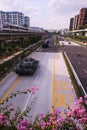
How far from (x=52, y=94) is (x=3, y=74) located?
725cm

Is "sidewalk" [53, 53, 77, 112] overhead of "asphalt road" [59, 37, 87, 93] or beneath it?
beneath

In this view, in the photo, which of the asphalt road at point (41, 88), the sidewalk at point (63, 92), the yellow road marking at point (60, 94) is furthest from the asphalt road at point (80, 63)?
the yellow road marking at point (60, 94)

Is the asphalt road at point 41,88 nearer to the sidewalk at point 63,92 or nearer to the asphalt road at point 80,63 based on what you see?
the sidewalk at point 63,92

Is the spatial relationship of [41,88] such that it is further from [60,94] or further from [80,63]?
[80,63]

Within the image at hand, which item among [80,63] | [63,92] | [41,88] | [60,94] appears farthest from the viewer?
[80,63]

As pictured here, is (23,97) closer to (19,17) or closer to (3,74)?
(3,74)

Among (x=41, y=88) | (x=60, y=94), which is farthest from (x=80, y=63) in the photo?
(x=60, y=94)

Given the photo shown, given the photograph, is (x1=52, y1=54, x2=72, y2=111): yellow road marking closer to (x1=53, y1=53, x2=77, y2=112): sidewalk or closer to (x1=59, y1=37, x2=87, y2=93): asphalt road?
(x1=53, y1=53, x2=77, y2=112): sidewalk

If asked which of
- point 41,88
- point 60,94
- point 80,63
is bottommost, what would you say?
point 60,94

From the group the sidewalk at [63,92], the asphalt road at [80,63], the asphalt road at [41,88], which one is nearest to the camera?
the asphalt road at [41,88]

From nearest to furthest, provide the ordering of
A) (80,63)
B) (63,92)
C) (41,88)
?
(63,92) → (41,88) → (80,63)

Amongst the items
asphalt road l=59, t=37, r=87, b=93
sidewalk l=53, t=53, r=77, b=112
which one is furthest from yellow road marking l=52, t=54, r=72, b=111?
asphalt road l=59, t=37, r=87, b=93

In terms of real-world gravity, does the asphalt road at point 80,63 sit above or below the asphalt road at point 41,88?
above

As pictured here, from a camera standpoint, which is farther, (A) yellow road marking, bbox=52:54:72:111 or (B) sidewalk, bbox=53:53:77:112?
(A) yellow road marking, bbox=52:54:72:111
